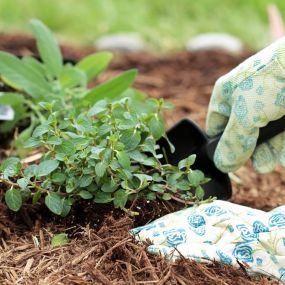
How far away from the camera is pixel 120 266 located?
1.80 meters

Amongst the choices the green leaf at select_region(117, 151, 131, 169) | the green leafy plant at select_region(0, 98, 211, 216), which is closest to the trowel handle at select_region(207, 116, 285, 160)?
the green leafy plant at select_region(0, 98, 211, 216)

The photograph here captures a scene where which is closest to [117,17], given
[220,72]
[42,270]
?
[220,72]

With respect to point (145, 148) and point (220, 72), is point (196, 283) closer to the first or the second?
point (145, 148)

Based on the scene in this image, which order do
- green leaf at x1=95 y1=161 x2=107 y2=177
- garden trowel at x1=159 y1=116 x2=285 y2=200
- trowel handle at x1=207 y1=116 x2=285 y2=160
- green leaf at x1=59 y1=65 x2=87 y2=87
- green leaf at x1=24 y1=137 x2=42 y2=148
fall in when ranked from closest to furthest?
green leaf at x1=95 y1=161 x2=107 y2=177, green leaf at x1=24 y1=137 x2=42 y2=148, trowel handle at x1=207 y1=116 x2=285 y2=160, garden trowel at x1=159 y1=116 x2=285 y2=200, green leaf at x1=59 y1=65 x2=87 y2=87

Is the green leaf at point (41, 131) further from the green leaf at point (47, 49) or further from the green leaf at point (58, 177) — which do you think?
the green leaf at point (47, 49)

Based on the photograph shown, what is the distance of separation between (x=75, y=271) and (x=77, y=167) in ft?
1.11

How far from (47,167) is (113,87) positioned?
0.79 meters

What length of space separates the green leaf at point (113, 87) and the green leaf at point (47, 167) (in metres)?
0.72

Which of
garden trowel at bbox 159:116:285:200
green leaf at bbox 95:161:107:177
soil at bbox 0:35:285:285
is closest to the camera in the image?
soil at bbox 0:35:285:285

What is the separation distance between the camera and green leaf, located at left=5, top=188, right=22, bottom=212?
1.98 metres

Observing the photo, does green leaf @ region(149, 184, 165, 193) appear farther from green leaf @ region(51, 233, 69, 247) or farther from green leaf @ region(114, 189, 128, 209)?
green leaf @ region(51, 233, 69, 247)

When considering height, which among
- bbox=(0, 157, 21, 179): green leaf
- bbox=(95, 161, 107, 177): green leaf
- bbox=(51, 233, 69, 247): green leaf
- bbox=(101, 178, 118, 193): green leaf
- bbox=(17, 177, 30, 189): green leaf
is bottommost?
bbox=(51, 233, 69, 247): green leaf

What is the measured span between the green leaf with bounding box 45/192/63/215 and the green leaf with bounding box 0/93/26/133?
0.78 metres

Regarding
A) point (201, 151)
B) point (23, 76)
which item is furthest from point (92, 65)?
point (201, 151)
